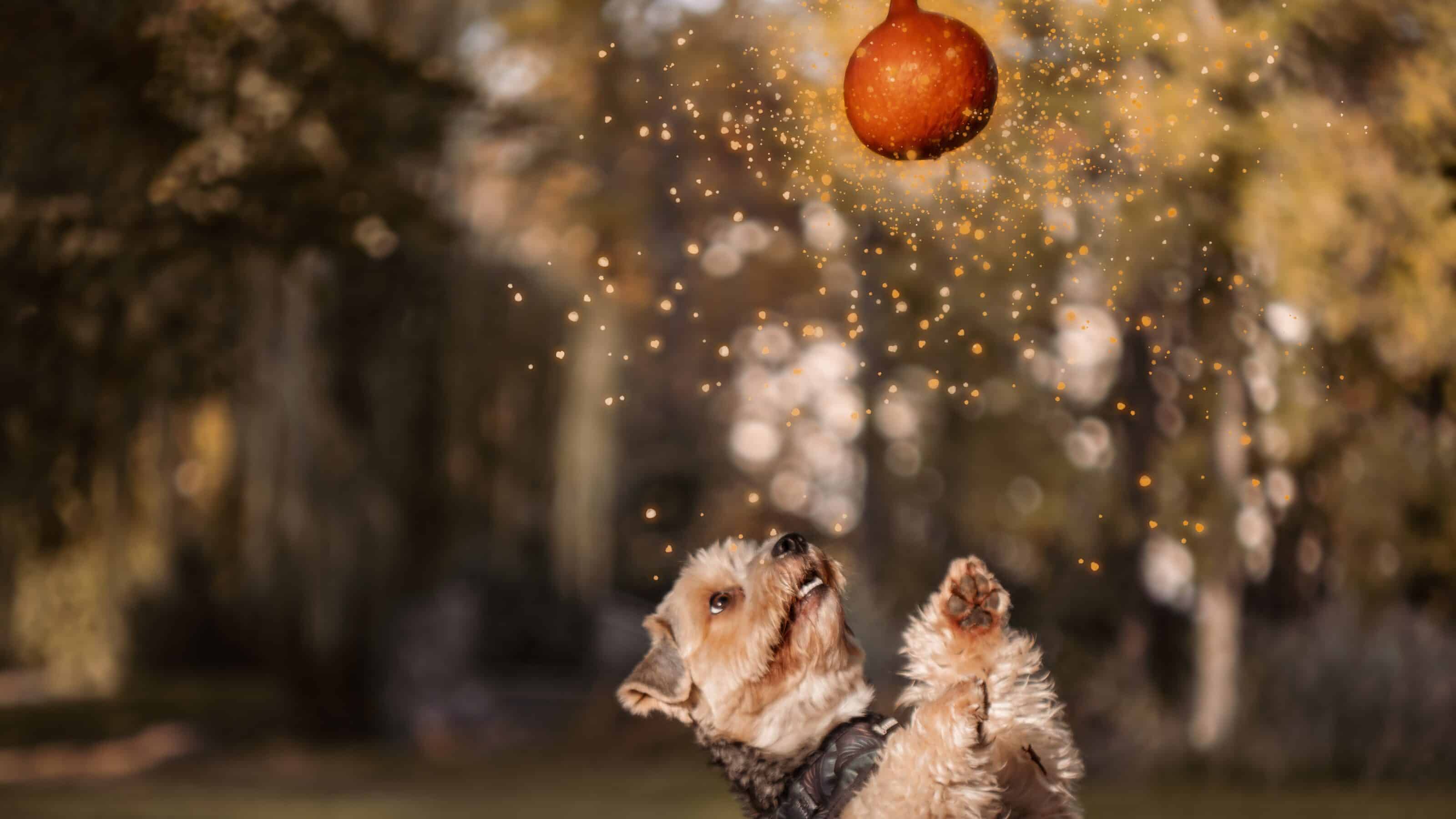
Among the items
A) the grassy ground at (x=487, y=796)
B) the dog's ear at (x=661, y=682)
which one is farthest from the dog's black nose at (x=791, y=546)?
the grassy ground at (x=487, y=796)

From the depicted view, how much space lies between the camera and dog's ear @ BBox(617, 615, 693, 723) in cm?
426

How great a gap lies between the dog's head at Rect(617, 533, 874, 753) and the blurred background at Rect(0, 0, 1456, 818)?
5.23 feet

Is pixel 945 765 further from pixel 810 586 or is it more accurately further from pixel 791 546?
pixel 791 546

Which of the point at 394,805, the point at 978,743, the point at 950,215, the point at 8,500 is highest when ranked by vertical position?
the point at 950,215

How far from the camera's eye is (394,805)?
39.6 feet

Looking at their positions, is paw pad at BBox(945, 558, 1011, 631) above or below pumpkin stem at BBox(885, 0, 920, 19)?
below

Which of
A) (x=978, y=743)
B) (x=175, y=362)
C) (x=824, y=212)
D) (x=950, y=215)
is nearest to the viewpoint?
(x=978, y=743)

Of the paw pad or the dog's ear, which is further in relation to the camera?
the dog's ear

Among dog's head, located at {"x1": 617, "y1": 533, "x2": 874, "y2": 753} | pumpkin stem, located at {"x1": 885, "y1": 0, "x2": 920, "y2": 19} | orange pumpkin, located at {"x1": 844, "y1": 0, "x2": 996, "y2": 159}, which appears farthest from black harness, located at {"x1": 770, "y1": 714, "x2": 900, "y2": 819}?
pumpkin stem, located at {"x1": 885, "y1": 0, "x2": 920, "y2": 19}

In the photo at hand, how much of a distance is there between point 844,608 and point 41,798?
1113 cm

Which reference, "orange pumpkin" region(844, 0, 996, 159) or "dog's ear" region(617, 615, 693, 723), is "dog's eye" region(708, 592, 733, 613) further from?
"orange pumpkin" region(844, 0, 996, 159)

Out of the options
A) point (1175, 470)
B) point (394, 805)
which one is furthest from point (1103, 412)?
point (394, 805)

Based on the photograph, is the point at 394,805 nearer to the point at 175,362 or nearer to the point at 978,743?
the point at 175,362

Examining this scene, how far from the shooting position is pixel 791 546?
4.10m
